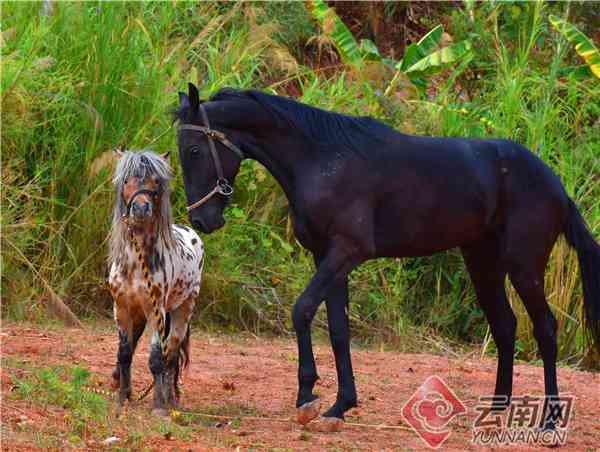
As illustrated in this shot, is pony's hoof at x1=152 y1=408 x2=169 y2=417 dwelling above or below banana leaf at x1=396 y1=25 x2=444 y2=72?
below

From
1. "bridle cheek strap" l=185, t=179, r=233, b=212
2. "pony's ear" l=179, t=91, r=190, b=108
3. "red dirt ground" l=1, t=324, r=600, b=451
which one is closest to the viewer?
"red dirt ground" l=1, t=324, r=600, b=451

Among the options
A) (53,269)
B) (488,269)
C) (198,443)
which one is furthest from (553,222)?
(53,269)

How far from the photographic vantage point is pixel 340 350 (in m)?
6.03

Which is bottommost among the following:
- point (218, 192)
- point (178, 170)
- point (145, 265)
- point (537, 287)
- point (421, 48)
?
point (145, 265)

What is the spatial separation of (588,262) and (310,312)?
188 cm

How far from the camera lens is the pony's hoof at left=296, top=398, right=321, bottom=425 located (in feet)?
19.0

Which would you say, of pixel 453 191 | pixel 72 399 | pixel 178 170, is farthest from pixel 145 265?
pixel 178 170

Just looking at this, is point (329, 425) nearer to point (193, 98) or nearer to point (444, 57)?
point (193, 98)

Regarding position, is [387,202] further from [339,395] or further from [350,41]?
[350,41]

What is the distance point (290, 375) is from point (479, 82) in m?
6.53

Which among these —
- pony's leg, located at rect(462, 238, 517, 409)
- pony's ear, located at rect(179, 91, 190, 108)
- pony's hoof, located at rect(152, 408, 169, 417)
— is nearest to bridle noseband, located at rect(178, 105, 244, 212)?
pony's ear, located at rect(179, 91, 190, 108)

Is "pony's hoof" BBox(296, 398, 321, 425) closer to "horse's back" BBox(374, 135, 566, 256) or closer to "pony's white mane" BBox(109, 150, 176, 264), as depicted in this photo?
"horse's back" BBox(374, 135, 566, 256)

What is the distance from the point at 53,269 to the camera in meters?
8.91

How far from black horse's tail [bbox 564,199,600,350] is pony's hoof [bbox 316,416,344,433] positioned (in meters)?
1.76
